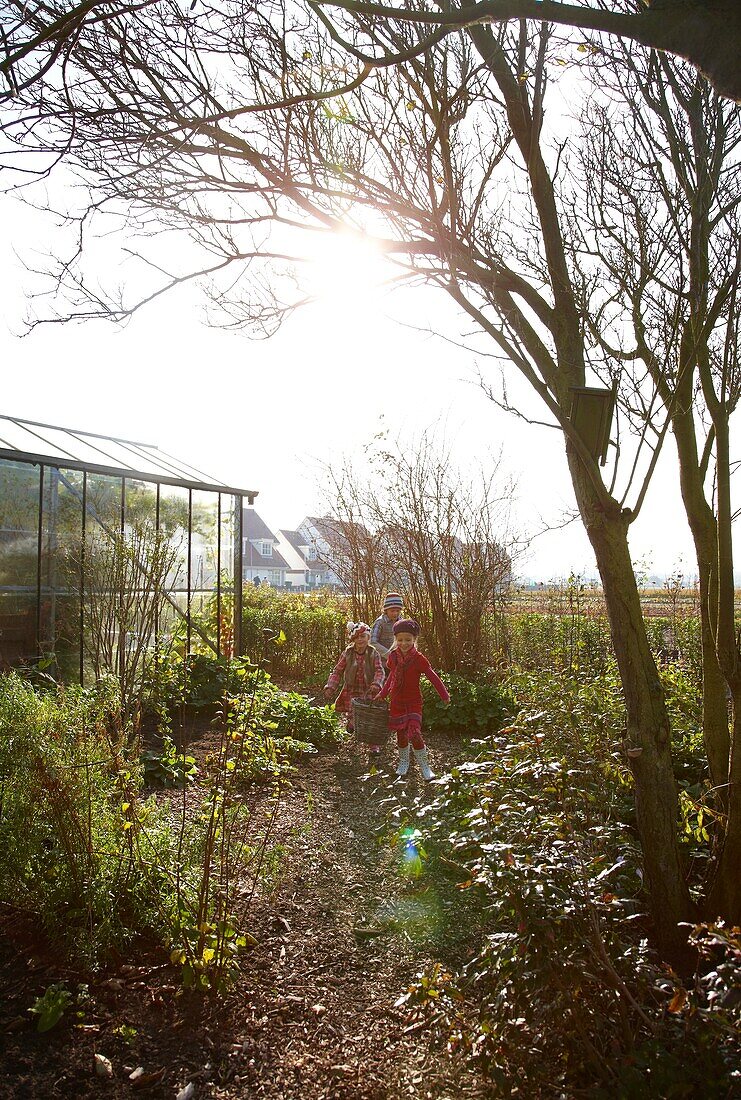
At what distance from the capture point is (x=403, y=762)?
6156mm

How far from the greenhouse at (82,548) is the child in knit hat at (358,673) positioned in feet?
5.70

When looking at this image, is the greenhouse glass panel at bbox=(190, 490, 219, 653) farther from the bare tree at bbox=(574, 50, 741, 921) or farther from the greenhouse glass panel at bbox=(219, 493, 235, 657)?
the bare tree at bbox=(574, 50, 741, 921)

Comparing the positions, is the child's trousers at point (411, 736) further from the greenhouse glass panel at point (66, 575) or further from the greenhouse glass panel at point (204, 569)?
the greenhouse glass panel at point (204, 569)

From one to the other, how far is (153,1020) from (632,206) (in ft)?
12.6

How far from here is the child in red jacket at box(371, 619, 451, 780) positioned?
620cm

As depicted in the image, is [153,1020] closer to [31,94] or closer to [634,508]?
[634,508]

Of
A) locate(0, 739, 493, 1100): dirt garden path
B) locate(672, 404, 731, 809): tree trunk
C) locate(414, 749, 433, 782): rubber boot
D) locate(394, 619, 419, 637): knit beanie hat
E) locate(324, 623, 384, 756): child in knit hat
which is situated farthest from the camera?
locate(324, 623, 384, 756): child in knit hat

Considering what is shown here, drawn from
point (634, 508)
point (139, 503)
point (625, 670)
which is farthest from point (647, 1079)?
point (139, 503)

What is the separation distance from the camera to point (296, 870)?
13.8ft

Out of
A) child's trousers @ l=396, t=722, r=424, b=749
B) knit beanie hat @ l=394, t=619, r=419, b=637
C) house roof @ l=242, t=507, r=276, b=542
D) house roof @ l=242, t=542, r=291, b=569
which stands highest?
house roof @ l=242, t=507, r=276, b=542

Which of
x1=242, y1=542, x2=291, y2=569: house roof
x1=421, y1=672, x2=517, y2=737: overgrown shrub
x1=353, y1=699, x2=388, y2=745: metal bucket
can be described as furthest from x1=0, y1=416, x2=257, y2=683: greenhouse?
x1=242, y1=542, x2=291, y2=569: house roof

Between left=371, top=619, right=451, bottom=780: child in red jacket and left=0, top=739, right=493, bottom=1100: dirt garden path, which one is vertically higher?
left=371, top=619, right=451, bottom=780: child in red jacket

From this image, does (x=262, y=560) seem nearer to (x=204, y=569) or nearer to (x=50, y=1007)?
(x=204, y=569)

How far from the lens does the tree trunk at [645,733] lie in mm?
3014
